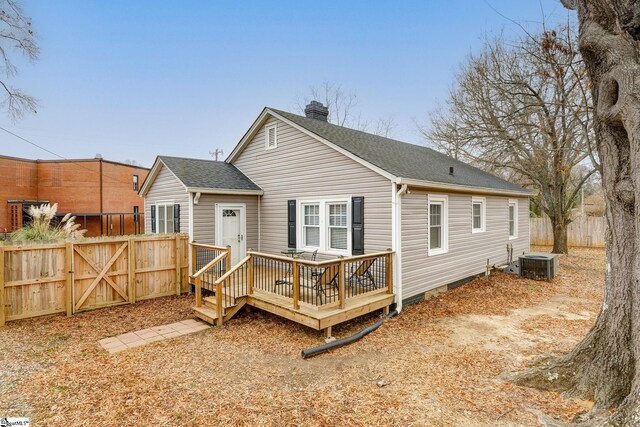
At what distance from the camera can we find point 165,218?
10.5 metres

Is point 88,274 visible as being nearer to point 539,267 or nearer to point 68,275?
point 68,275

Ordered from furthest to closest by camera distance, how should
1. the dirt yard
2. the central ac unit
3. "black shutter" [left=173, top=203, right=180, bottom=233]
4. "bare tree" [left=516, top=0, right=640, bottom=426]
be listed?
the central ac unit, "black shutter" [left=173, top=203, right=180, bottom=233], the dirt yard, "bare tree" [left=516, top=0, right=640, bottom=426]

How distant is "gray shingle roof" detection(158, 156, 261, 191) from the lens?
30.4ft

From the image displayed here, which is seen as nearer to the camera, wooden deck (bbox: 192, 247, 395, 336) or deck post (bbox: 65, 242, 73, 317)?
wooden deck (bbox: 192, 247, 395, 336)

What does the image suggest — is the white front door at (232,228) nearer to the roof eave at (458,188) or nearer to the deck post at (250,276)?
the deck post at (250,276)

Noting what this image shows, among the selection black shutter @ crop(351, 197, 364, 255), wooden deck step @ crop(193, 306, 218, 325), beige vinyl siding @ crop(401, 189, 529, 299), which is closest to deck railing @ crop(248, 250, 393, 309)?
black shutter @ crop(351, 197, 364, 255)

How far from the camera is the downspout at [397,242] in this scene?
22.6ft

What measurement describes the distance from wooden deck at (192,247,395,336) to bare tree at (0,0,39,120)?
933cm

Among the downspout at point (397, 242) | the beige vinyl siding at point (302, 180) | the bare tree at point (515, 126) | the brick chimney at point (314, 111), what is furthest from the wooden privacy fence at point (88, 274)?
the bare tree at point (515, 126)

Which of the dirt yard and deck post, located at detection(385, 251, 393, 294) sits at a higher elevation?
deck post, located at detection(385, 251, 393, 294)

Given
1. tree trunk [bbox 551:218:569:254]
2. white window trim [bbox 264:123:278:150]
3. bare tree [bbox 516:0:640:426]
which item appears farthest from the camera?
tree trunk [bbox 551:218:569:254]

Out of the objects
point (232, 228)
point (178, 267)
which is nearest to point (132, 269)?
point (178, 267)

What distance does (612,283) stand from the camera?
360cm

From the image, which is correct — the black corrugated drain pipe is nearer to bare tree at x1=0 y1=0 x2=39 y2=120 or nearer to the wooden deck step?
the wooden deck step
